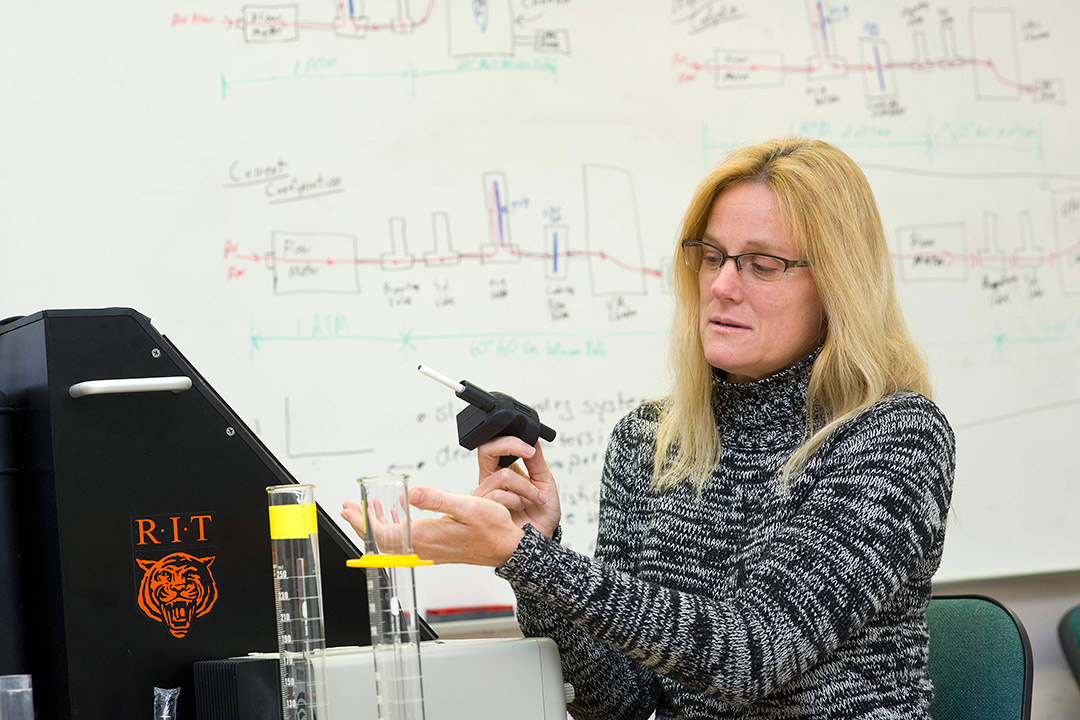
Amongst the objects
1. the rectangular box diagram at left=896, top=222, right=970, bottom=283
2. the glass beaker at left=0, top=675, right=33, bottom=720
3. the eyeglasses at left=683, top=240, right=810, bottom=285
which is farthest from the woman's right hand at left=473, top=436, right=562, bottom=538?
the rectangular box diagram at left=896, top=222, right=970, bottom=283

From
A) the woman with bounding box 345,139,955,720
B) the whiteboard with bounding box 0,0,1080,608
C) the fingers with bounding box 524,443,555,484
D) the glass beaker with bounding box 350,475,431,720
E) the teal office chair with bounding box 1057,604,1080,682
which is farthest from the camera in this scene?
the teal office chair with bounding box 1057,604,1080,682

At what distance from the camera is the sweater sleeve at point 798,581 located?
999 mm

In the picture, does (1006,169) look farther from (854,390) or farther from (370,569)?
(370,569)

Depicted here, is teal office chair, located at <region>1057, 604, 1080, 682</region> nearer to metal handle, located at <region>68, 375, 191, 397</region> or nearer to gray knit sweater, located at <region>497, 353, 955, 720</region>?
gray knit sweater, located at <region>497, 353, 955, 720</region>

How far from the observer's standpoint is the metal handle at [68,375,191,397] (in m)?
0.97

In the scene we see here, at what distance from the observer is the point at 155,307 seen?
6.37 feet

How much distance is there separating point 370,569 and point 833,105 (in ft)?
6.24

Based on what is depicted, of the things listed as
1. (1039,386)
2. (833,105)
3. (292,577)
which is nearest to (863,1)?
A: (833,105)

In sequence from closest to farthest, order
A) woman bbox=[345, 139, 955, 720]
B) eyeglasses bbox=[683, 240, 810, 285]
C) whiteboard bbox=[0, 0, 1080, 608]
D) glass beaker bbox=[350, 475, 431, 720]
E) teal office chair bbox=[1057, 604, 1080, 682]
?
glass beaker bbox=[350, 475, 431, 720] < woman bbox=[345, 139, 955, 720] < eyeglasses bbox=[683, 240, 810, 285] < whiteboard bbox=[0, 0, 1080, 608] < teal office chair bbox=[1057, 604, 1080, 682]

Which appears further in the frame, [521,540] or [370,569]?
[521,540]

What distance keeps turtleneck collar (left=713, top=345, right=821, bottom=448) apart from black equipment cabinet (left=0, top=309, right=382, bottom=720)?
0.53m

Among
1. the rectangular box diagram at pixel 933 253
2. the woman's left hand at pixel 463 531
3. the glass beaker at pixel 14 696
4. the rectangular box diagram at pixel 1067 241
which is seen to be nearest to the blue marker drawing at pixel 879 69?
the rectangular box diagram at pixel 933 253

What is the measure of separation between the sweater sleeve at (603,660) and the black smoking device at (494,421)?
20cm

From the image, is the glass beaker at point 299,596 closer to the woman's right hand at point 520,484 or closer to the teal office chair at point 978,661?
the woman's right hand at point 520,484
